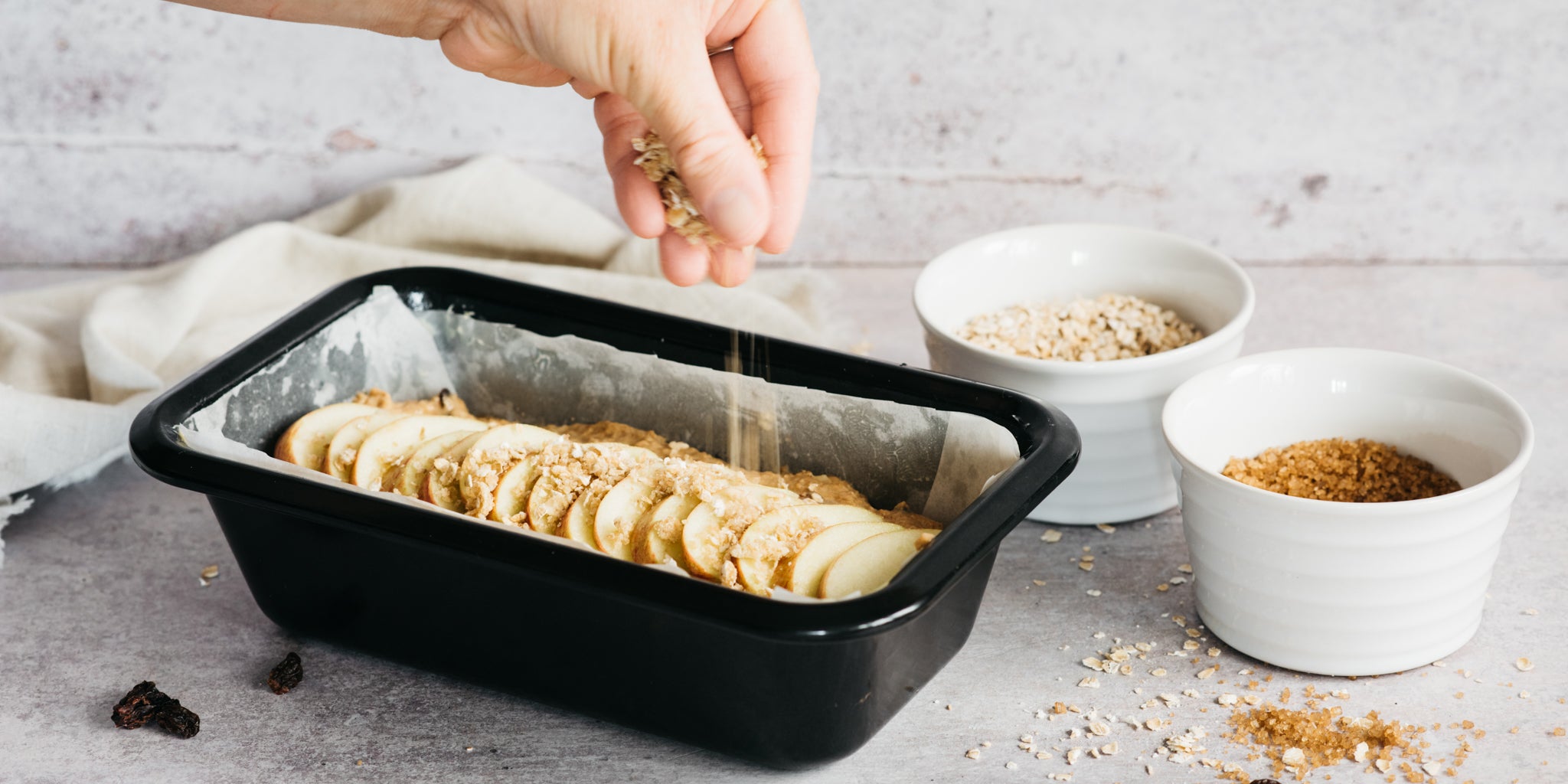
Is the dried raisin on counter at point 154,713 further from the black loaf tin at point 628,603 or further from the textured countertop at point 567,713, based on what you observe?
the black loaf tin at point 628,603

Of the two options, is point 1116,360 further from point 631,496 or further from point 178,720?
point 178,720

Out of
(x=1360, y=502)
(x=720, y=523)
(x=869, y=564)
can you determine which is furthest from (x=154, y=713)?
(x=1360, y=502)

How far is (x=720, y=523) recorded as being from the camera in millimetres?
1418

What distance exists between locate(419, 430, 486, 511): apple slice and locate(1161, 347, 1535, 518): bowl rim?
82 cm

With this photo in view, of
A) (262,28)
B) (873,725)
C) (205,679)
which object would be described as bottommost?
(205,679)

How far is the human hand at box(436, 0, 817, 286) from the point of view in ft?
4.02

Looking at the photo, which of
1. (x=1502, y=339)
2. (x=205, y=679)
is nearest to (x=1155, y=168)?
(x=1502, y=339)

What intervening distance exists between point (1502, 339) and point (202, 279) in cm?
217

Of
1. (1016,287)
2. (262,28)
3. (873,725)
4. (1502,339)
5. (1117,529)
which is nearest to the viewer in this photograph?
(873,725)

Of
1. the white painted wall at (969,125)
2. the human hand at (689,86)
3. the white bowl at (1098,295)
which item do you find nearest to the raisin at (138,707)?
the human hand at (689,86)

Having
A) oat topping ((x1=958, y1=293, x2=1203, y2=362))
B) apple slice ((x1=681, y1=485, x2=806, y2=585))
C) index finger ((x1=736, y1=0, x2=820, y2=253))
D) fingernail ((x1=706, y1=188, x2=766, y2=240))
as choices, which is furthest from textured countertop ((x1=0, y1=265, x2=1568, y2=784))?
index finger ((x1=736, y1=0, x2=820, y2=253))

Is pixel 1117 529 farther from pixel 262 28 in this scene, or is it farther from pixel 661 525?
pixel 262 28

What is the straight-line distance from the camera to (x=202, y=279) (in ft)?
7.29

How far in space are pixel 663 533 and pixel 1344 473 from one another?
800mm
